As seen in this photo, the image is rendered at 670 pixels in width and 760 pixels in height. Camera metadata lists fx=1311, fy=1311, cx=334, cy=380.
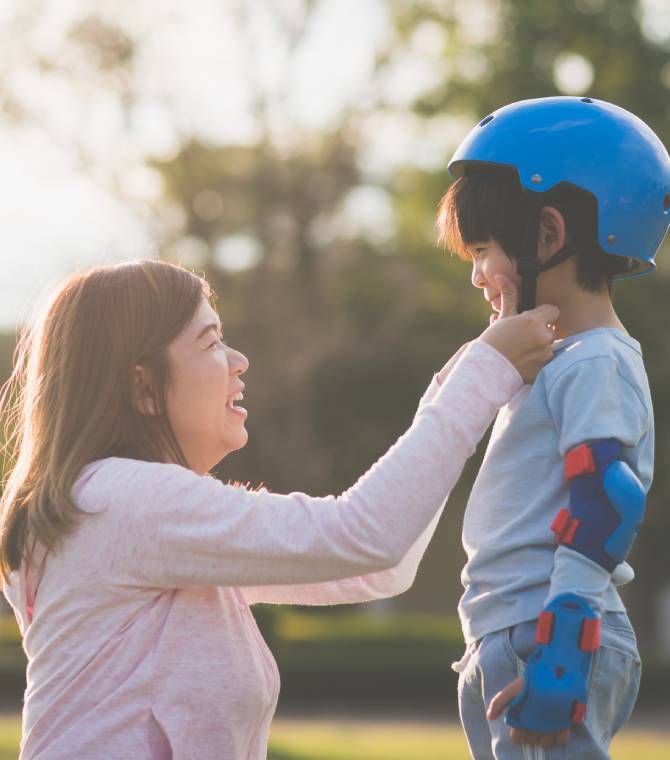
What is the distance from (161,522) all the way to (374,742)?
33.0 ft

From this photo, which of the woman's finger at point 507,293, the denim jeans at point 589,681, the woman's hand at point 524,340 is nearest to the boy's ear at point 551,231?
the woman's finger at point 507,293

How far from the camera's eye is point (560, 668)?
2742mm

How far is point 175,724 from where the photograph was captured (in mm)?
2809

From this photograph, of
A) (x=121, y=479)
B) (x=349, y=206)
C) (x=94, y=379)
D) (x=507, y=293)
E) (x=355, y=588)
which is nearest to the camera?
(x=121, y=479)

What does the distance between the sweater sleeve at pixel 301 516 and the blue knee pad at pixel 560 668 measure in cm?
34

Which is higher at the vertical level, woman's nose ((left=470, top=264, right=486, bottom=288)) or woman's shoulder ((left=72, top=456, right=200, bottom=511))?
woman's nose ((left=470, top=264, right=486, bottom=288))

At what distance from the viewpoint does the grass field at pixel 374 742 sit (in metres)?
10.5

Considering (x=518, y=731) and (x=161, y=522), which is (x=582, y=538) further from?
(x=161, y=522)

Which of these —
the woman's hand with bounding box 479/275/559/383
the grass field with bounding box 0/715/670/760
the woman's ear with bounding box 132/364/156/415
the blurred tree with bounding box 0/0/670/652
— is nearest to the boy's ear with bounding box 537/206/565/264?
the woman's hand with bounding box 479/275/559/383

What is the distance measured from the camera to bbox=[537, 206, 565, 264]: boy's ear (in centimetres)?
313

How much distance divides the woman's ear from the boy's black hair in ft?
2.78

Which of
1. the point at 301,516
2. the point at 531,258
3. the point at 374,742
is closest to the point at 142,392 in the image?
the point at 301,516

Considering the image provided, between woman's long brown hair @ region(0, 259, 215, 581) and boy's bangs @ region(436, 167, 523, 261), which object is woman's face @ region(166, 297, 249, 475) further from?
boy's bangs @ region(436, 167, 523, 261)

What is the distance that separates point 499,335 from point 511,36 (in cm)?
2308
